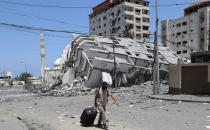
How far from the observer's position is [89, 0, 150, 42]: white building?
5480cm

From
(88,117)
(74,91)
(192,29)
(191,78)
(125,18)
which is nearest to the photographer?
(88,117)

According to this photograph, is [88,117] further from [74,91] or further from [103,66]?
[103,66]

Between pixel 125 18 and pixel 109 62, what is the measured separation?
100 feet

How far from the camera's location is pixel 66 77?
29688 mm

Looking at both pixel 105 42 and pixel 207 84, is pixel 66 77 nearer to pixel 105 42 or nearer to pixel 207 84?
pixel 105 42

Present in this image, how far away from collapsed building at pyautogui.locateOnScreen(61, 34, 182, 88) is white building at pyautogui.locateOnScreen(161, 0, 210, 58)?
61.3 ft

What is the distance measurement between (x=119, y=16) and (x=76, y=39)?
26411mm

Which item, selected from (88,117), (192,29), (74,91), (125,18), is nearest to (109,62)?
(74,91)

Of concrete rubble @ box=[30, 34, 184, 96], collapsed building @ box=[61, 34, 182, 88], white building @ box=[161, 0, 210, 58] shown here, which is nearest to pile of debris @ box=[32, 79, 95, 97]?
concrete rubble @ box=[30, 34, 184, 96]

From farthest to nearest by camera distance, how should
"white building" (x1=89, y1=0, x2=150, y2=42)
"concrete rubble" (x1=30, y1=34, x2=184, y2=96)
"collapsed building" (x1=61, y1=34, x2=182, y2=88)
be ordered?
"white building" (x1=89, y1=0, x2=150, y2=42)
"collapsed building" (x1=61, y1=34, x2=182, y2=88)
"concrete rubble" (x1=30, y1=34, x2=184, y2=96)

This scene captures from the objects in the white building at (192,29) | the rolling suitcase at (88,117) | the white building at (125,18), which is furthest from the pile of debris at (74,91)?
the white building at (192,29)

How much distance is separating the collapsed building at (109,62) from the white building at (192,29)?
61.3 feet

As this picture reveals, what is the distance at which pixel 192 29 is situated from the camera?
5181 cm

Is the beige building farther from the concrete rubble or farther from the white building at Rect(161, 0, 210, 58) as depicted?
the white building at Rect(161, 0, 210, 58)
